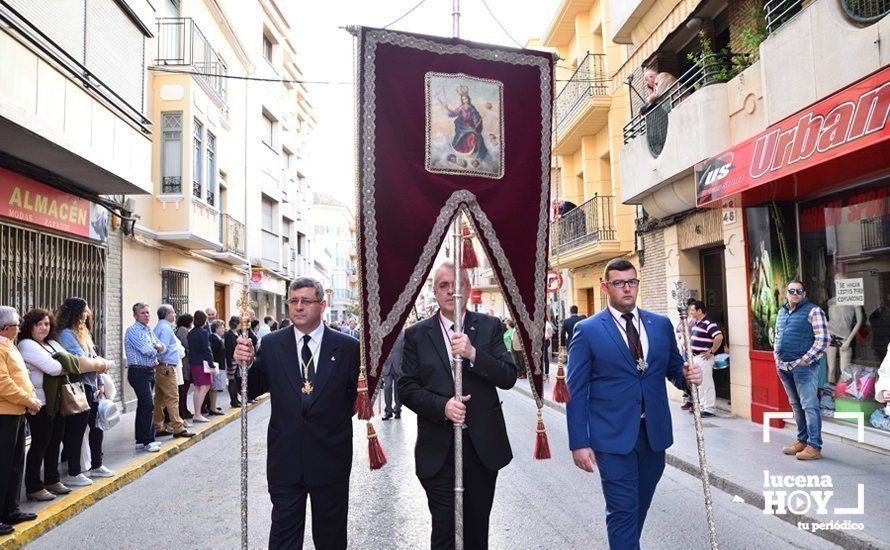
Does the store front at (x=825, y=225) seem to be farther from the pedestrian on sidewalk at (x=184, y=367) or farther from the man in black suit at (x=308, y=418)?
the pedestrian on sidewalk at (x=184, y=367)

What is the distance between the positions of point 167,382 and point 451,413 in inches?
286

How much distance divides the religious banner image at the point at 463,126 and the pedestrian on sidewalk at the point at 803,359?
4.77m

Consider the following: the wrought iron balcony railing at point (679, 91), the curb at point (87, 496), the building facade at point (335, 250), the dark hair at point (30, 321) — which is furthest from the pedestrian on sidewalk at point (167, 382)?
the building facade at point (335, 250)

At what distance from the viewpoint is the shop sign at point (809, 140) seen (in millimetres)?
5988

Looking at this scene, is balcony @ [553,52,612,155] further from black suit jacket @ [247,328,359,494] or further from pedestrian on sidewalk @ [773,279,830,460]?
black suit jacket @ [247,328,359,494]

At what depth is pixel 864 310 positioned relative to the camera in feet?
26.8

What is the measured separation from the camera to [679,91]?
11.6 meters

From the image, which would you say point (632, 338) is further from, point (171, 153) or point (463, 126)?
point (171, 153)

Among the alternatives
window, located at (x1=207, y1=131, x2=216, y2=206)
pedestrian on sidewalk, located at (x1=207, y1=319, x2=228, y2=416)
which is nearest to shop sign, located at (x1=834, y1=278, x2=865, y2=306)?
pedestrian on sidewalk, located at (x1=207, y1=319, x2=228, y2=416)

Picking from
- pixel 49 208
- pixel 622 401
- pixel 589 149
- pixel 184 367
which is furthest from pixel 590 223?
pixel 622 401

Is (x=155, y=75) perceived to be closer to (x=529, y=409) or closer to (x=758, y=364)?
(x=529, y=409)

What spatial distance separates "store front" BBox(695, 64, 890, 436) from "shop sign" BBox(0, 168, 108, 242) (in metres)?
9.99

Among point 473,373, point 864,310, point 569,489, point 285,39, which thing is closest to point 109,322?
point 569,489

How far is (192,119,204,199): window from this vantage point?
16.0m
